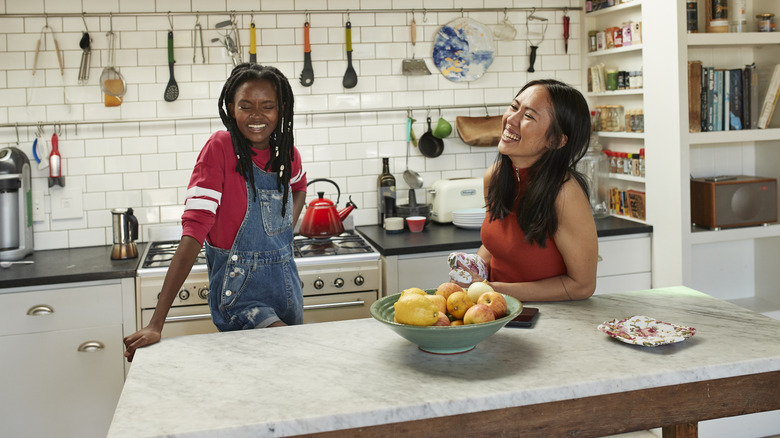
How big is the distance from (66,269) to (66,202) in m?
0.64

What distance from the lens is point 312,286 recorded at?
326 cm

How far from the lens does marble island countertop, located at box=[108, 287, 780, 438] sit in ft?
4.66

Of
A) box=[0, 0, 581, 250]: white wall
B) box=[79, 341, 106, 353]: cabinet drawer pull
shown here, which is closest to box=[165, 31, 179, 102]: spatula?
box=[0, 0, 581, 250]: white wall

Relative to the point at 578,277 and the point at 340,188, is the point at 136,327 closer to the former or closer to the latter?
the point at 340,188

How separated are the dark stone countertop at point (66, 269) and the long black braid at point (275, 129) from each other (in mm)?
1031

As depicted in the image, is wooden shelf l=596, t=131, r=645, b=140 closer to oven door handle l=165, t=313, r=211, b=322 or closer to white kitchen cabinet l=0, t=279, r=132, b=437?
oven door handle l=165, t=313, r=211, b=322

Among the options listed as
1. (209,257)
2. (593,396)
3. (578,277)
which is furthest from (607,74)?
(593,396)

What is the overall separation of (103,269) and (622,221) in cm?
257

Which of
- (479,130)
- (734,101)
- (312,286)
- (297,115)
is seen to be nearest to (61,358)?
(312,286)

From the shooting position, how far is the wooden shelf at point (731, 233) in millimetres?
3434

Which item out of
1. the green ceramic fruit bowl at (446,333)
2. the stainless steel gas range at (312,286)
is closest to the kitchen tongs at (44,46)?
the stainless steel gas range at (312,286)

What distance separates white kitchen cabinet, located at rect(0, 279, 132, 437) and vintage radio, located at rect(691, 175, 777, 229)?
272cm

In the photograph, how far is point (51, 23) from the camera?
139 inches

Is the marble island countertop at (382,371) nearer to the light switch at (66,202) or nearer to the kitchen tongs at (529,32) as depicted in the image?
the light switch at (66,202)
